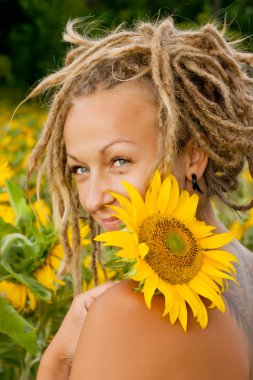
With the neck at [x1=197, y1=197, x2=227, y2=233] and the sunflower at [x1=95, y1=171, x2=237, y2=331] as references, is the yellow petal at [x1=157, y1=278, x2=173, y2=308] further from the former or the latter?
the neck at [x1=197, y1=197, x2=227, y2=233]

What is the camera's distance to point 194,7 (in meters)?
12.9

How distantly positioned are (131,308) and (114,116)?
0.97 feet

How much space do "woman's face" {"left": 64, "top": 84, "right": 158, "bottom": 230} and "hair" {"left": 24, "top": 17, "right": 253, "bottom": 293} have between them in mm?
17

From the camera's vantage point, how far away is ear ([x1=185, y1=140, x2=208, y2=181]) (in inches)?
50.9

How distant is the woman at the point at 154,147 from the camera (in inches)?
41.9

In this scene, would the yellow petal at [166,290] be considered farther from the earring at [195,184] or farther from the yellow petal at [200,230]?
the earring at [195,184]

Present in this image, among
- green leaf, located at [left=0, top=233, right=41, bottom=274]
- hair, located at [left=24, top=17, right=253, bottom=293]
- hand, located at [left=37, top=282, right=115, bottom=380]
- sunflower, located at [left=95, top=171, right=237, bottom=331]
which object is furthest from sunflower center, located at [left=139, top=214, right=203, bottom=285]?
green leaf, located at [left=0, top=233, right=41, bottom=274]

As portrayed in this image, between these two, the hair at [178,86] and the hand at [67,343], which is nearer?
the hair at [178,86]

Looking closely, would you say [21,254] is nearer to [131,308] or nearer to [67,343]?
[67,343]

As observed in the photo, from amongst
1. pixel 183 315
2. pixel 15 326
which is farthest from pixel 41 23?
pixel 183 315

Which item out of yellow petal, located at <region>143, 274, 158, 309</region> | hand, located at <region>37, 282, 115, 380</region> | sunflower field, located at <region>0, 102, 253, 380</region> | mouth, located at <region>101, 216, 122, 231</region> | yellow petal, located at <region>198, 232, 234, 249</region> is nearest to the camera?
yellow petal, located at <region>143, 274, 158, 309</region>

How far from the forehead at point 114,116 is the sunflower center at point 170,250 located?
17 centimetres

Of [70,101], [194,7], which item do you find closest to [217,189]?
[70,101]

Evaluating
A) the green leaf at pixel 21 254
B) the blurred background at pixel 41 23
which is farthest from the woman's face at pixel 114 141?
the blurred background at pixel 41 23
